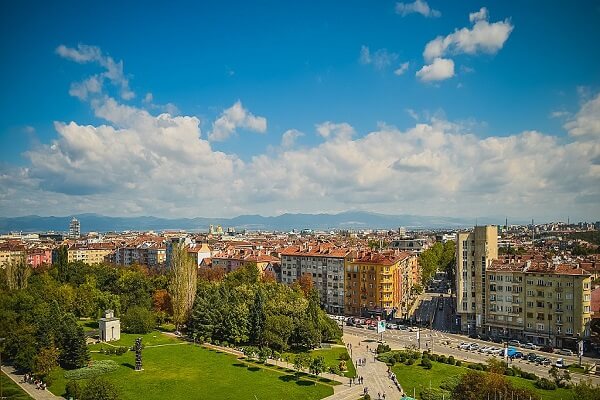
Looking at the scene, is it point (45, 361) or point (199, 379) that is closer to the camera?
point (45, 361)

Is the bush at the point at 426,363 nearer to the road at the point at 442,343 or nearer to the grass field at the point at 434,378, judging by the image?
the grass field at the point at 434,378

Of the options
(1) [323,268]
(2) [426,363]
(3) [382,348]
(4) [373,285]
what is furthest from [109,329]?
(4) [373,285]

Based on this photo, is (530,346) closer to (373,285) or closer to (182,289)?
(373,285)

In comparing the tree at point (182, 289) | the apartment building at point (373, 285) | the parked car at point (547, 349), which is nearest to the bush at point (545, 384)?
the parked car at point (547, 349)

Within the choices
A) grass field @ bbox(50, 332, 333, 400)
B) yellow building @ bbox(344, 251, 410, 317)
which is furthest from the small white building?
yellow building @ bbox(344, 251, 410, 317)

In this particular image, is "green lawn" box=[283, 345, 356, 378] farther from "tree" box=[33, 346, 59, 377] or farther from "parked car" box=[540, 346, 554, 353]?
"tree" box=[33, 346, 59, 377]
